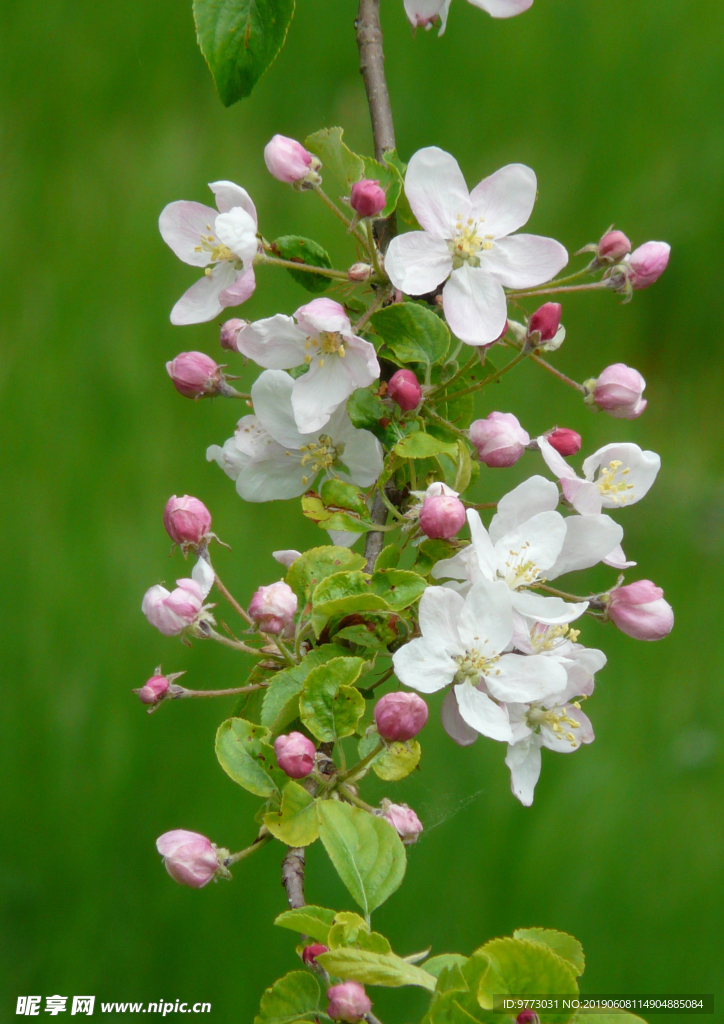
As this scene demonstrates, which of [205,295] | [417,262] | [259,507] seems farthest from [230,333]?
[259,507]

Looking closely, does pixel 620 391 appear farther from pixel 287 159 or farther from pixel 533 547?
pixel 287 159

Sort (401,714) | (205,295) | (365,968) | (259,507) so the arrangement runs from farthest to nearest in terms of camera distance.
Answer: (259,507), (205,295), (401,714), (365,968)

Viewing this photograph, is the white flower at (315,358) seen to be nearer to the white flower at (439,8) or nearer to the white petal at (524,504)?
the white petal at (524,504)

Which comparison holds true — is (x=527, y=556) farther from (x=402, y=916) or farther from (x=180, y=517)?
(x=402, y=916)

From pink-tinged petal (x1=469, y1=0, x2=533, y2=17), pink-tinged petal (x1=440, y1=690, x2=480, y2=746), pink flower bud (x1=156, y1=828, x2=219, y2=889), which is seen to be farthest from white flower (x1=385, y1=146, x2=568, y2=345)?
pink flower bud (x1=156, y1=828, x2=219, y2=889)

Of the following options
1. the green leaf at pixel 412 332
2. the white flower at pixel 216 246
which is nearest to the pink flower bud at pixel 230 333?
the white flower at pixel 216 246

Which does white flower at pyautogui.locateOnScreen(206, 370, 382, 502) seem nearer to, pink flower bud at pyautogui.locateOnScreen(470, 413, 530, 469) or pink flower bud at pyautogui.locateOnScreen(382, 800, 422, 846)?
pink flower bud at pyautogui.locateOnScreen(470, 413, 530, 469)
